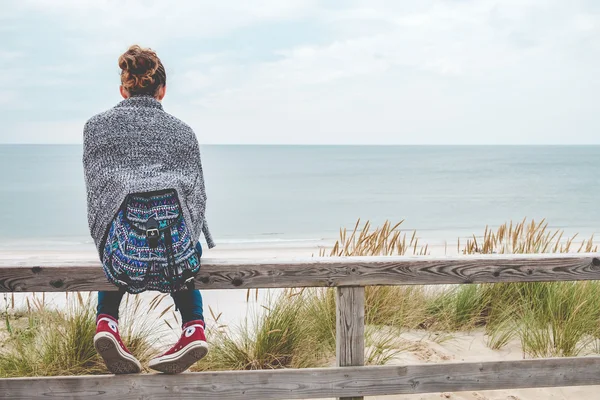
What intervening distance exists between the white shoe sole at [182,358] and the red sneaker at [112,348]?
4.2 inches

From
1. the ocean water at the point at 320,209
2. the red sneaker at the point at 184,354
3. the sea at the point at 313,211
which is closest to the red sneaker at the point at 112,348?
the red sneaker at the point at 184,354

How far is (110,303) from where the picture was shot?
2340mm

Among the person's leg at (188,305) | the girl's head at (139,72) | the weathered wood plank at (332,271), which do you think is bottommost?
the person's leg at (188,305)

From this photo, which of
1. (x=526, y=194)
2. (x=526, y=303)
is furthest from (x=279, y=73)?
(x=526, y=303)

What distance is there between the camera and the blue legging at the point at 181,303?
7.65ft

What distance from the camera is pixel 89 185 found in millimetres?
2314

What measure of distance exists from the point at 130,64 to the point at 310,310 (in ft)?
6.16

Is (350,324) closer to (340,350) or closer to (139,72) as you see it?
(340,350)

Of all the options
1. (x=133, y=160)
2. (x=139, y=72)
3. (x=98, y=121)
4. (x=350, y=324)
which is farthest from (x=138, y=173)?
(x=350, y=324)

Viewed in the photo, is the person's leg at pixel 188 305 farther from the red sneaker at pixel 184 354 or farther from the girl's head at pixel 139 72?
the girl's head at pixel 139 72

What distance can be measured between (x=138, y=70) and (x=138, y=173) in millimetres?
476

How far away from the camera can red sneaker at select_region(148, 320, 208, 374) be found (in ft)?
7.41

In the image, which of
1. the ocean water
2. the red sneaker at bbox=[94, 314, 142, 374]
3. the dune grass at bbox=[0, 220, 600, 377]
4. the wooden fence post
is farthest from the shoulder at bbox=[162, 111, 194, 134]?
the ocean water

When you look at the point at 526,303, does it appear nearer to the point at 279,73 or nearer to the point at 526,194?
the point at 526,194
